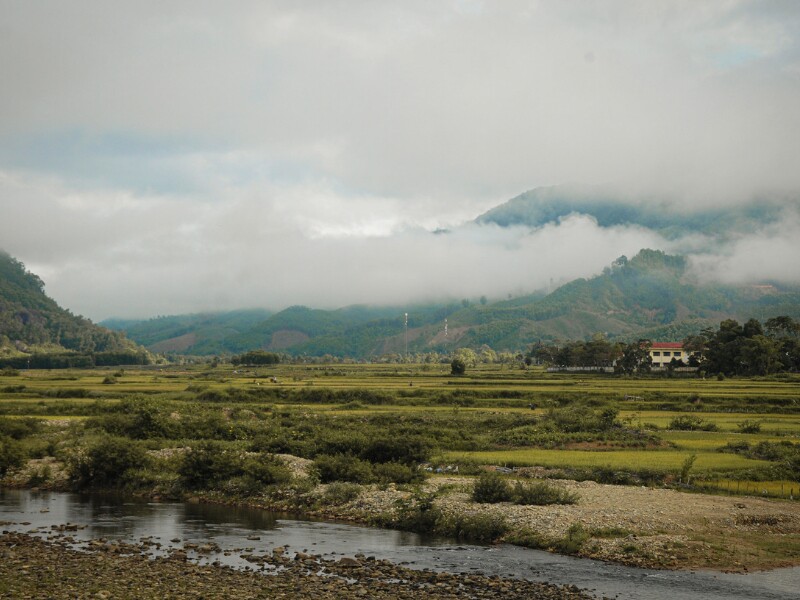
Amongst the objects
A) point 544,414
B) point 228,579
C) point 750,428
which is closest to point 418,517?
point 228,579

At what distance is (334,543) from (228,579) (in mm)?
7508

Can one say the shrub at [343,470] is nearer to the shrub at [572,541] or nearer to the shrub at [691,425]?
the shrub at [572,541]

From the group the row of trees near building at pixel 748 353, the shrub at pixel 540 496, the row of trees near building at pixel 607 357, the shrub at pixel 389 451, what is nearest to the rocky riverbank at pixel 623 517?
the shrub at pixel 540 496

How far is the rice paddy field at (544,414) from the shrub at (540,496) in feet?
28.4

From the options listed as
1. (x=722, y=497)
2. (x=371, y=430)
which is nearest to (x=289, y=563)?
(x=722, y=497)

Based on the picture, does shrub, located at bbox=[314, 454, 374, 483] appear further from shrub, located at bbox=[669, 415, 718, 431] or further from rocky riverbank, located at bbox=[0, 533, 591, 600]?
shrub, located at bbox=[669, 415, 718, 431]

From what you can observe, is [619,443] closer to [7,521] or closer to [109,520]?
A: [109,520]

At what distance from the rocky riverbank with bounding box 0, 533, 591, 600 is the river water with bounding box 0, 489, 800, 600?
4.83 ft

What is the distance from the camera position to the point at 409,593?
81.7 ft

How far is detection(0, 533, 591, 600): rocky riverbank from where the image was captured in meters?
24.5

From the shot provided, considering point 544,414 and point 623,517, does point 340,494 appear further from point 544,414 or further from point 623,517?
point 544,414

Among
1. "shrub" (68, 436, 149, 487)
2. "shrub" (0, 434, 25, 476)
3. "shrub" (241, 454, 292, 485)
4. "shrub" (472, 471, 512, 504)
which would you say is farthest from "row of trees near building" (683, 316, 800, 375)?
"shrub" (0, 434, 25, 476)

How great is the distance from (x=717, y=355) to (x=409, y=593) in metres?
130

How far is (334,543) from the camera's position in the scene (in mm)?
33062
